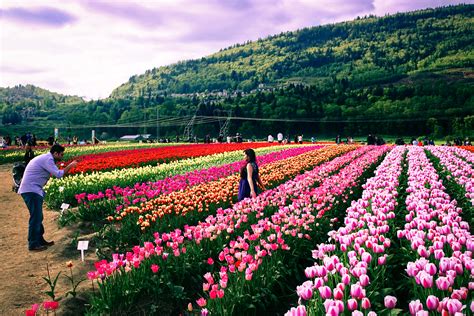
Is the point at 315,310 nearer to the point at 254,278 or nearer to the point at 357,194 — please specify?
the point at 254,278

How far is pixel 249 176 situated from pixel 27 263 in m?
4.75

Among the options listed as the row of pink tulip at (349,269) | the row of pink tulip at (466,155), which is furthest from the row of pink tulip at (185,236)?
the row of pink tulip at (466,155)

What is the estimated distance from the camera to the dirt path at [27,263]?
5812 mm

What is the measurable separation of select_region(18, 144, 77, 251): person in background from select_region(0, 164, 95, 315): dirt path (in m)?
0.28

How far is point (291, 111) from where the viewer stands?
109 meters

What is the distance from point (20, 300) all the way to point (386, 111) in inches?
4385

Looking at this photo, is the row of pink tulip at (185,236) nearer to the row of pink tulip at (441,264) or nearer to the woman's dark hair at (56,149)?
the woman's dark hair at (56,149)

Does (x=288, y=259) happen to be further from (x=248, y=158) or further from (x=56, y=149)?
(x=56, y=149)

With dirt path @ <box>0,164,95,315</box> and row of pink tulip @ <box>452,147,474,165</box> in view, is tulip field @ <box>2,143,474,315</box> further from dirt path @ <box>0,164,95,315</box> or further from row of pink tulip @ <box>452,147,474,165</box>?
row of pink tulip @ <box>452,147,474,165</box>

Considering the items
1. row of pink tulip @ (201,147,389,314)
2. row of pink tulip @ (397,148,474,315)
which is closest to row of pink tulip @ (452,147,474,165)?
row of pink tulip @ (201,147,389,314)

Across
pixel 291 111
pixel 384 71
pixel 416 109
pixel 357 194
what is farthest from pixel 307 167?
pixel 384 71

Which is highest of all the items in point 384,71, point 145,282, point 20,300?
point 384,71

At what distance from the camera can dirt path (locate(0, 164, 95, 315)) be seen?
5.81 meters

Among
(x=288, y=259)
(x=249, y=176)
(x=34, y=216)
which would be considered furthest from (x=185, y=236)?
(x=34, y=216)
